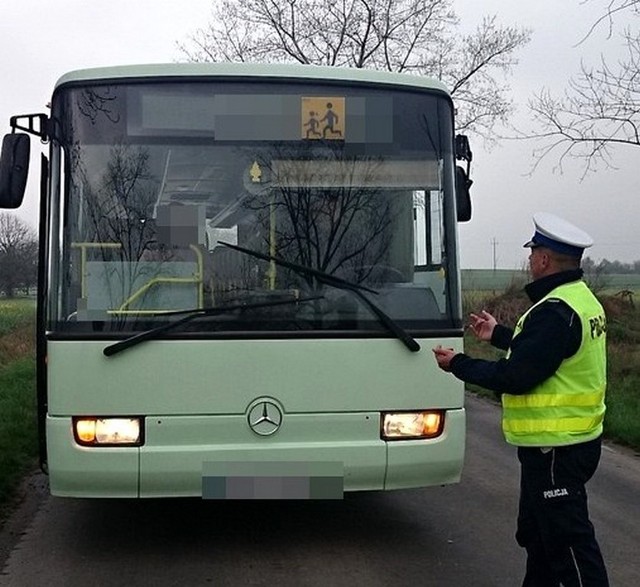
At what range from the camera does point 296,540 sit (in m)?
6.34

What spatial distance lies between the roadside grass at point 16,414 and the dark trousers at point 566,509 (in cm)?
440

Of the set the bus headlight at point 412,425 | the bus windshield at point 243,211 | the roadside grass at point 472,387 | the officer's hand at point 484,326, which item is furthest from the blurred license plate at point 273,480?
the roadside grass at point 472,387

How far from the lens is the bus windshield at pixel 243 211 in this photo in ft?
18.0

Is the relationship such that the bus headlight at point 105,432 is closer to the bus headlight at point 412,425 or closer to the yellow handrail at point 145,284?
the yellow handrail at point 145,284

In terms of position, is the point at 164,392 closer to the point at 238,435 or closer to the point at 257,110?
the point at 238,435

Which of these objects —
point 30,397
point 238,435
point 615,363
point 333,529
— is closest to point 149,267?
→ point 238,435

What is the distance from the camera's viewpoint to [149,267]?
550 cm

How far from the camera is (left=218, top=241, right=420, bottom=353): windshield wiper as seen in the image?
5.54 metres

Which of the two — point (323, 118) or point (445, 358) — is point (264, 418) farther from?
point (323, 118)

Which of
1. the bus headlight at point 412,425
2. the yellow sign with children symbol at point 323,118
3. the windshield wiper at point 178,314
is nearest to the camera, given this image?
the windshield wiper at point 178,314

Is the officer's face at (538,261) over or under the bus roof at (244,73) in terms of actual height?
under

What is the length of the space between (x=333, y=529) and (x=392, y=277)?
192cm

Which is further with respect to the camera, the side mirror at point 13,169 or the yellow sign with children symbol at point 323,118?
the yellow sign with children symbol at point 323,118

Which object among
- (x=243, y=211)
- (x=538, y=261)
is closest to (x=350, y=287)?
(x=243, y=211)
